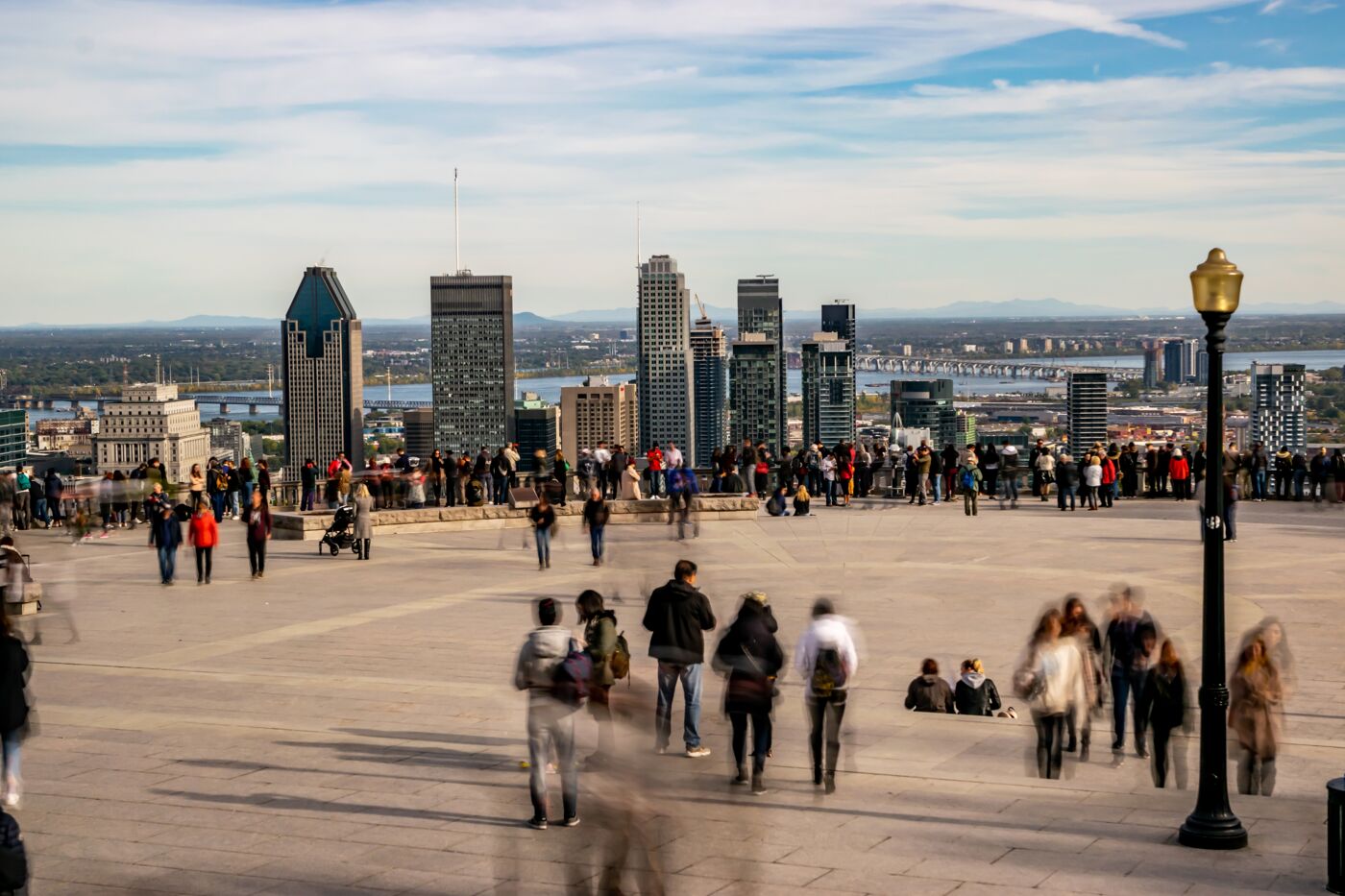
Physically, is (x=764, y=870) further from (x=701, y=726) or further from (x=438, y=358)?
(x=438, y=358)

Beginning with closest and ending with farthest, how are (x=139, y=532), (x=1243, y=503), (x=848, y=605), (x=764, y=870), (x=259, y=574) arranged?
(x=764, y=870)
(x=848, y=605)
(x=259, y=574)
(x=139, y=532)
(x=1243, y=503)

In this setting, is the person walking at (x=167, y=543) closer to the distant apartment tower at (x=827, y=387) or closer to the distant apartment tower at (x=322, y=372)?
the distant apartment tower at (x=827, y=387)

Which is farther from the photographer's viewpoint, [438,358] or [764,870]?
[438,358]

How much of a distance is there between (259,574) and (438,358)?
6091 inches

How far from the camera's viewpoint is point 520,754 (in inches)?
483

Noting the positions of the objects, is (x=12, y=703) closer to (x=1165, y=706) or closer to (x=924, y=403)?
(x=1165, y=706)

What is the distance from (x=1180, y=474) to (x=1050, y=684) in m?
A: 22.2

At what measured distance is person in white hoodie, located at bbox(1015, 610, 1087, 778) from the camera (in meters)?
11.4

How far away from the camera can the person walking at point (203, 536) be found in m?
22.4

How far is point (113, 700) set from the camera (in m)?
14.6

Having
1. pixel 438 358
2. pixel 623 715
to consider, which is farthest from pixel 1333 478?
→ pixel 438 358

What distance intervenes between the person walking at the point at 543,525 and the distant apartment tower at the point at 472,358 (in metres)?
127

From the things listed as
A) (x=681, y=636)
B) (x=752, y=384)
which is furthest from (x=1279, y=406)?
(x=752, y=384)

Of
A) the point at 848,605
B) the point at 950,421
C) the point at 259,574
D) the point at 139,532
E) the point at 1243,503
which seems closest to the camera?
the point at 848,605
